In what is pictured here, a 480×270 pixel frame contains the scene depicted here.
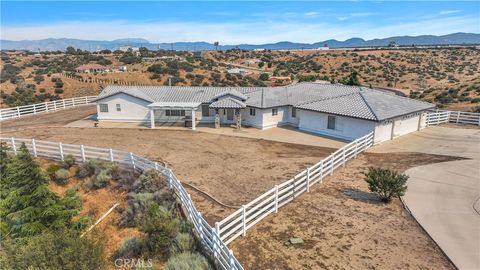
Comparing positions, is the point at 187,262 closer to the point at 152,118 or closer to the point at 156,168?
the point at 156,168

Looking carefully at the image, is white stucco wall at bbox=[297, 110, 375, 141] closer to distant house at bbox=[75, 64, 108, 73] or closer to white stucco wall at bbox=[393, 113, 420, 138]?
white stucco wall at bbox=[393, 113, 420, 138]

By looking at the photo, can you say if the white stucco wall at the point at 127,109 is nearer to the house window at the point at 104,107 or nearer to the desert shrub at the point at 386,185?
the house window at the point at 104,107

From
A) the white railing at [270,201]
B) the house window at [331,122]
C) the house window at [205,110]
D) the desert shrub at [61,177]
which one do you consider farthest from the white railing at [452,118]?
the desert shrub at [61,177]

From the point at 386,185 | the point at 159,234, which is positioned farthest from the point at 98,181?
the point at 386,185

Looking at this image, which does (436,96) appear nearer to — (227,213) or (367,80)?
(367,80)

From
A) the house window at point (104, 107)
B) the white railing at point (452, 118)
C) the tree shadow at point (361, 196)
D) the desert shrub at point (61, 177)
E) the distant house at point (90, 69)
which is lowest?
the desert shrub at point (61, 177)

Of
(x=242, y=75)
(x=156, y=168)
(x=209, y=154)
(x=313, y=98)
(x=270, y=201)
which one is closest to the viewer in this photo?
(x=270, y=201)
